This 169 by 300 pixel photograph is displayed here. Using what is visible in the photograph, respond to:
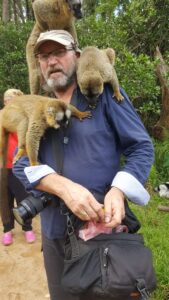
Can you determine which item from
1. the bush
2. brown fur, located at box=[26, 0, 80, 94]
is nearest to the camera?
brown fur, located at box=[26, 0, 80, 94]

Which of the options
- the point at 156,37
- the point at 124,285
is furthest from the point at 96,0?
the point at 124,285

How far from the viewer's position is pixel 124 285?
4.94 ft

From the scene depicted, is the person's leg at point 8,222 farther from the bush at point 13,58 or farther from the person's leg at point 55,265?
the bush at point 13,58

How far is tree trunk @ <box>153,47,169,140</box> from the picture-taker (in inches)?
270

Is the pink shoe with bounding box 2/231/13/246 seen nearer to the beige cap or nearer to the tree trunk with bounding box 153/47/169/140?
the beige cap

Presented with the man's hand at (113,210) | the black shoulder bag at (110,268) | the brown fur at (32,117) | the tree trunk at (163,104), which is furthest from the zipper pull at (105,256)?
Result: the tree trunk at (163,104)

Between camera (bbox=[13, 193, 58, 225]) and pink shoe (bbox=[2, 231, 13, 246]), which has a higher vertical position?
camera (bbox=[13, 193, 58, 225])

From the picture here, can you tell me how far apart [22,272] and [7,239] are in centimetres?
71

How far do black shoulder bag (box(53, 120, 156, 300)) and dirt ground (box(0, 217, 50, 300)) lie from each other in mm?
2073

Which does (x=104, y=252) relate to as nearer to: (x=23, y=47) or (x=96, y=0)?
(x=23, y=47)

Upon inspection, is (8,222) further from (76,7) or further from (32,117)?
(76,7)

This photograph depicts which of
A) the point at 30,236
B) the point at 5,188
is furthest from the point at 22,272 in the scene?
the point at 5,188

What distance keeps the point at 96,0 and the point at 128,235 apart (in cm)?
995

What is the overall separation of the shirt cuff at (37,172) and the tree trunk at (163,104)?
5.30 meters
